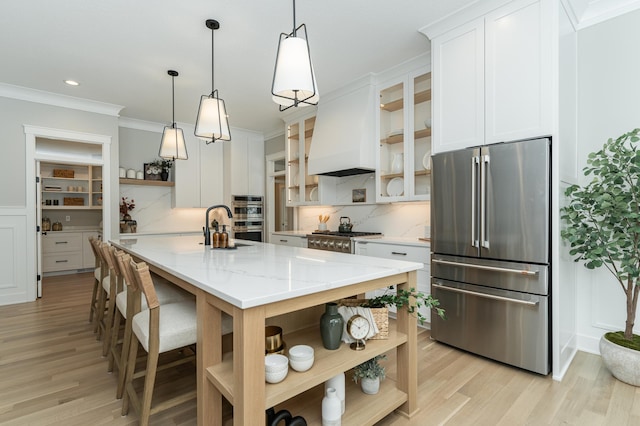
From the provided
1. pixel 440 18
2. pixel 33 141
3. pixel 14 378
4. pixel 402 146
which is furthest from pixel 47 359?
pixel 440 18

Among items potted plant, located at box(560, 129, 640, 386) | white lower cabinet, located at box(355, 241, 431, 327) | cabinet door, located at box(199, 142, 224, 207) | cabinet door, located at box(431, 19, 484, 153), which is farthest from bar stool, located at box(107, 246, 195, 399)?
cabinet door, located at box(199, 142, 224, 207)

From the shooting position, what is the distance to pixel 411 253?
3283 millimetres

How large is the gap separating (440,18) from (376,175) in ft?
5.74

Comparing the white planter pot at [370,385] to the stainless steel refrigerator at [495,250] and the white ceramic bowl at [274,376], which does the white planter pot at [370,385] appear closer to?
the white ceramic bowl at [274,376]

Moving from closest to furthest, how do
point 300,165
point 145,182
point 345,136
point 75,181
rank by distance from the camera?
1. point 345,136
2. point 300,165
3. point 145,182
4. point 75,181

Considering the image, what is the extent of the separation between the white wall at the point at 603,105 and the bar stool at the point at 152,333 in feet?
10.2

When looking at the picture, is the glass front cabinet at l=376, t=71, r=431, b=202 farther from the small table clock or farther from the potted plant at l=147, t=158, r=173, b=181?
the potted plant at l=147, t=158, r=173, b=181

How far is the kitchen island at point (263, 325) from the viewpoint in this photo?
1.21 metres

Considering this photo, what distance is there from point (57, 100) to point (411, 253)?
5.12 meters

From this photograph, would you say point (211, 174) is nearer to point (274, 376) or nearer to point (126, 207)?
point (126, 207)

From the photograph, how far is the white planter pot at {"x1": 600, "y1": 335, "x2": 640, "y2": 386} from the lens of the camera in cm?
210

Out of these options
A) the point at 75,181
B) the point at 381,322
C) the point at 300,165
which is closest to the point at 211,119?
the point at 381,322

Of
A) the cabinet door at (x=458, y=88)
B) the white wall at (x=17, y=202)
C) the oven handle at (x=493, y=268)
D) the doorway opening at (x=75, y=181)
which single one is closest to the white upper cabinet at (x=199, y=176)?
the doorway opening at (x=75, y=181)

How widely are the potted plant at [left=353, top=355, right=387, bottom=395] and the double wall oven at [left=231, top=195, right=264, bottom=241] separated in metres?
4.74
